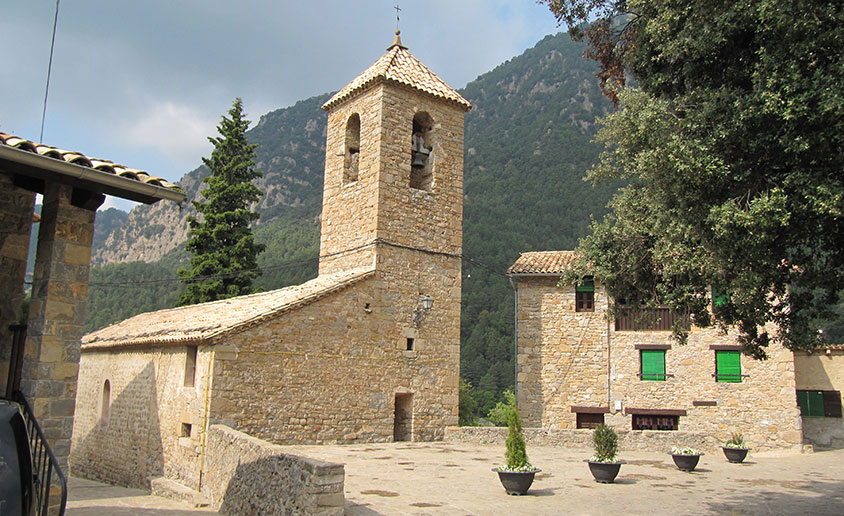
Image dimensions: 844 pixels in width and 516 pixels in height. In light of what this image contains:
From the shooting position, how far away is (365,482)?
10234 millimetres

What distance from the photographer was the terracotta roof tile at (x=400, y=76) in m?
17.2

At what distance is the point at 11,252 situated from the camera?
26.1ft

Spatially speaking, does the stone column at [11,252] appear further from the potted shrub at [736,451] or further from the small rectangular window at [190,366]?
the potted shrub at [736,451]

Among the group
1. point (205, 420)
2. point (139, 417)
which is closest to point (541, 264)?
point (205, 420)

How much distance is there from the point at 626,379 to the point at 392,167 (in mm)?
9835

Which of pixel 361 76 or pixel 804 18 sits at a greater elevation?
pixel 361 76

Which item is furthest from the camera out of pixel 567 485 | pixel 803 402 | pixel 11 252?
pixel 803 402

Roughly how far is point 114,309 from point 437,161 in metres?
44.4

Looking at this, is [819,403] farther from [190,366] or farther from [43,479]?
[43,479]

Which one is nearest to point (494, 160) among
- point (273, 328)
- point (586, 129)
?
point (586, 129)

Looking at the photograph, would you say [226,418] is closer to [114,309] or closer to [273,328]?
[273,328]

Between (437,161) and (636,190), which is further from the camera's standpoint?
(437,161)

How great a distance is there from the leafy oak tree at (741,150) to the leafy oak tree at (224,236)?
62.2 ft

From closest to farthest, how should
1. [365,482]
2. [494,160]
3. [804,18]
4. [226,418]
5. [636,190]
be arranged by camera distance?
1. [804,18]
2. [636,190]
3. [365,482]
4. [226,418]
5. [494,160]
